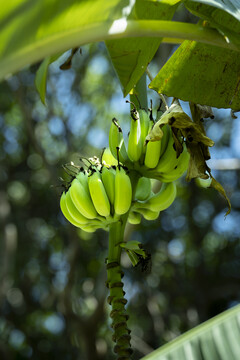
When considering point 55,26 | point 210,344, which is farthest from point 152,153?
point 55,26

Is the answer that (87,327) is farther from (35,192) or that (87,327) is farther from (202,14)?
(202,14)

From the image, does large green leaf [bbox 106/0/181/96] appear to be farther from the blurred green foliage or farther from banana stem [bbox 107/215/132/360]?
Result: the blurred green foliage

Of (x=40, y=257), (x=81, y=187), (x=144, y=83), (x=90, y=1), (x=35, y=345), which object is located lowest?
(x=90, y=1)

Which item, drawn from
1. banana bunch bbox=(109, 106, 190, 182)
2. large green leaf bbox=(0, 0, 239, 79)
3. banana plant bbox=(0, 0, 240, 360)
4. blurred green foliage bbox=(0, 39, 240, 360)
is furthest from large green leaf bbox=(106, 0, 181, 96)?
blurred green foliage bbox=(0, 39, 240, 360)

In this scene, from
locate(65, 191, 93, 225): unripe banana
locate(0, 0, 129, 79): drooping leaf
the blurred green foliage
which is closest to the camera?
locate(0, 0, 129, 79): drooping leaf

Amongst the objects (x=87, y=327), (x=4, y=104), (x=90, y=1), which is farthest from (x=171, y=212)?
(x=90, y=1)

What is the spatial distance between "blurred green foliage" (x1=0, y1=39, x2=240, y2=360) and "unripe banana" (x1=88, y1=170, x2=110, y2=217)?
2896mm

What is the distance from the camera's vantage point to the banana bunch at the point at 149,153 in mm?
986

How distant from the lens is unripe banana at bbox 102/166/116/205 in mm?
995

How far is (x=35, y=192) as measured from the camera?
4434 millimetres

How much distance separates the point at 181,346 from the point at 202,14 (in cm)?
55

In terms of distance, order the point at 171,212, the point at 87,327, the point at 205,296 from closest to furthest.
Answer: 1. the point at 87,327
2. the point at 205,296
3. the point at 171,212

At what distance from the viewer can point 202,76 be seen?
3.17 ft

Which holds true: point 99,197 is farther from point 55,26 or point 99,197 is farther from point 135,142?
point 55,26
